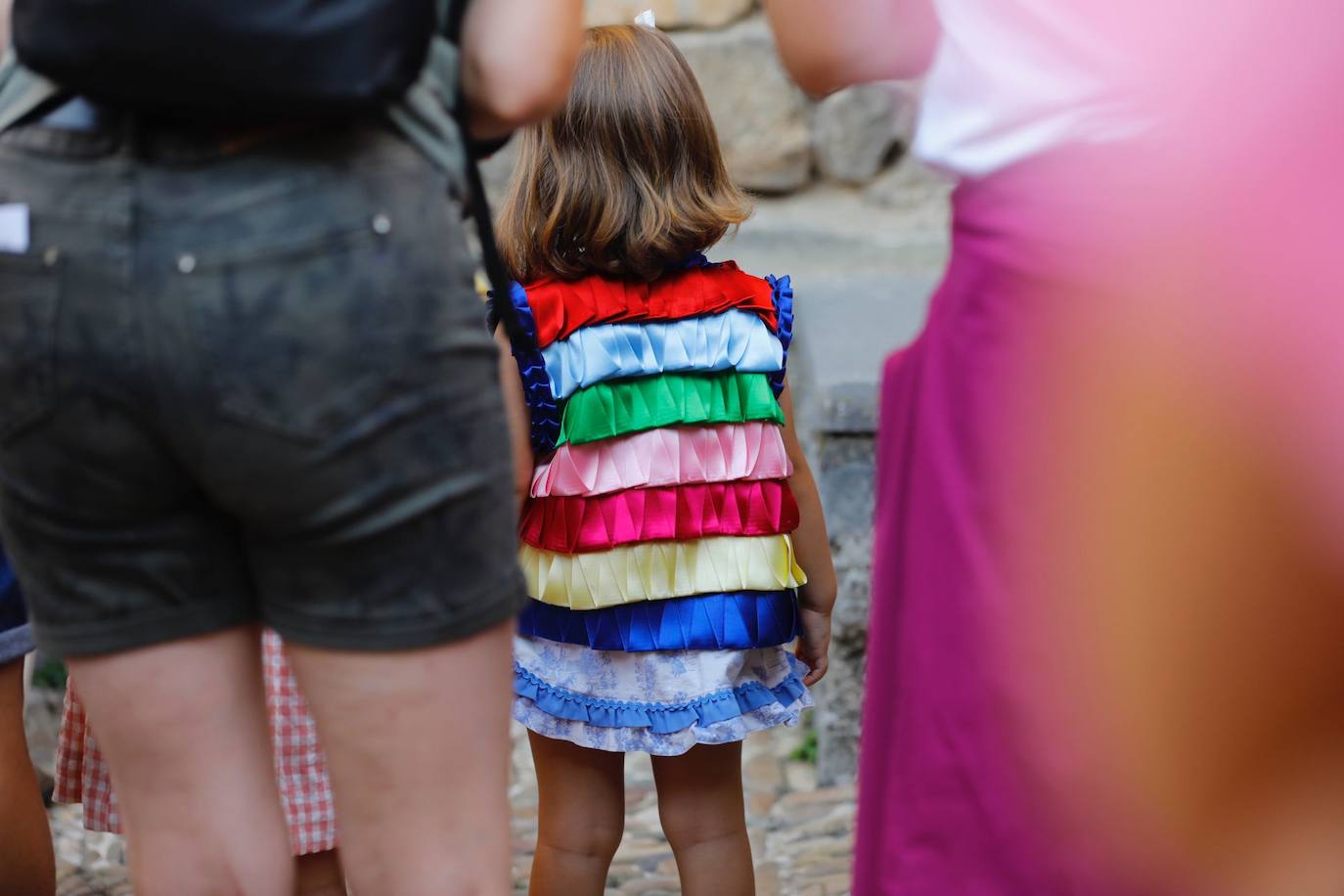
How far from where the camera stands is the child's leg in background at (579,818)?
2.32m

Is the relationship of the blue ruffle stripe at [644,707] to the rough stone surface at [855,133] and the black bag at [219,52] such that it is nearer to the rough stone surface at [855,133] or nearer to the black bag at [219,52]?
the black bag at [219,52]

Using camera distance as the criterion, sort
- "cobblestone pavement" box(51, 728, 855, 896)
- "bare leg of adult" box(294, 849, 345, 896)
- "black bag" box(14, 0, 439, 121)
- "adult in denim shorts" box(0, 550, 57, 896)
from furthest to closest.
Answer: "cobblestone pavement" box(51, 728, 855, 896) → "bare leg of adult" box(294, 849, 345, 896) → "adult in denim shorts" box(0, 550, 57, 896) → "black bag" box(14, 0, 439, 121)

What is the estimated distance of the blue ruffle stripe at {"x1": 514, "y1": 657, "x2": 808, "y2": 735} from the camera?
2174 mm

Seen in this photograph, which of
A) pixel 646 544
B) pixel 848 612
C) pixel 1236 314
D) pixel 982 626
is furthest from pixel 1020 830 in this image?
pixel 848 612

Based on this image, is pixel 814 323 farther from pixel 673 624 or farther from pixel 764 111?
pixel 673 624

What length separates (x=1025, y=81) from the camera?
1.23 meters

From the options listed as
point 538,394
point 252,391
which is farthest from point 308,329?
point 538,394

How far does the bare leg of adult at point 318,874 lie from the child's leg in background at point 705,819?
0.49 metres

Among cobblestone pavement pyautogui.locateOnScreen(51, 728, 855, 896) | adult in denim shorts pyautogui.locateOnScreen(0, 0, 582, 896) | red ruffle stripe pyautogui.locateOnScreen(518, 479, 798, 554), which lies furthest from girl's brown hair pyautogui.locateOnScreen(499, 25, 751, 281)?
cobblestone pavement pyautogui.locateOnScreen(51, 728, 855, 896)

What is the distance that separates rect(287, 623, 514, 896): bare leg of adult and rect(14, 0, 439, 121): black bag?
1.50 ft

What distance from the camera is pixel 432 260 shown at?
123 centimetres

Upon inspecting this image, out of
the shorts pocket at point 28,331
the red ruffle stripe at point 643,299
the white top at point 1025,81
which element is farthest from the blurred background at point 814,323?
the shorts pocket at point 28,331

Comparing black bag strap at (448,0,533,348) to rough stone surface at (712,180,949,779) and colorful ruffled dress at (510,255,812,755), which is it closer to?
colorful ruffled dress at (510,255,812,755)

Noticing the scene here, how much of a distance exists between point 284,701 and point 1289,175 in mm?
1577
